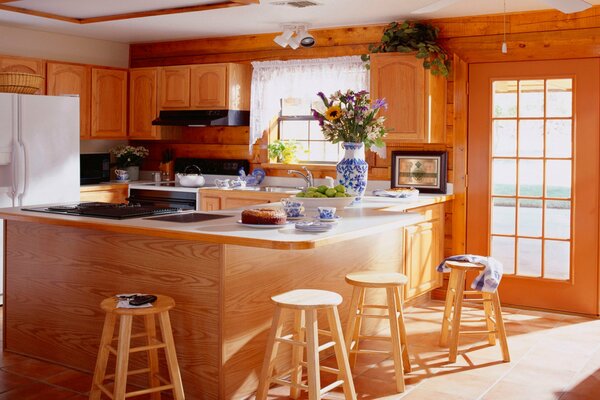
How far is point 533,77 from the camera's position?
5.62 meters

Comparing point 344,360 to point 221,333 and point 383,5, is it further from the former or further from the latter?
point 383,5

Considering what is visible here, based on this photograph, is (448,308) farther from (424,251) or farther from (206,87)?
(206,87)

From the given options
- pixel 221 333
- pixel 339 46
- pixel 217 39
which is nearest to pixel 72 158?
pixel 217 39

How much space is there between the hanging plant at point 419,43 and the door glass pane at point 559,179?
107 cm

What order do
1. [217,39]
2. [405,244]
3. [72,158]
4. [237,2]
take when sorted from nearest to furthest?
[237,2]
[405,244]
[72,158]
[217,39]

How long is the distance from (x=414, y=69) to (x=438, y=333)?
6.60 ft

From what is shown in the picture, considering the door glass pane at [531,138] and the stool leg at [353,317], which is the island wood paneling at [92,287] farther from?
the door glass pane at [531,138]

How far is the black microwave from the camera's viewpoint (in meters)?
6.78

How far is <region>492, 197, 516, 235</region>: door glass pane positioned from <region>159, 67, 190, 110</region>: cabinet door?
289 cm

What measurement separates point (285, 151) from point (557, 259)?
8.26 ft

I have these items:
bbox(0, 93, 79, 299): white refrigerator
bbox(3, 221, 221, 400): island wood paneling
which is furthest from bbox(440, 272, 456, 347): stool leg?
bbox(0, 93, 79, 299): white refrigerator

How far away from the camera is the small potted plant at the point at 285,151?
22.0 ft

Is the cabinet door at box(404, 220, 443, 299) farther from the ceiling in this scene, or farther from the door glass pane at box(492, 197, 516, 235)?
the ceiling

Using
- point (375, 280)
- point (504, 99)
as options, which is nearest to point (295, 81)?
point (504, 99)
